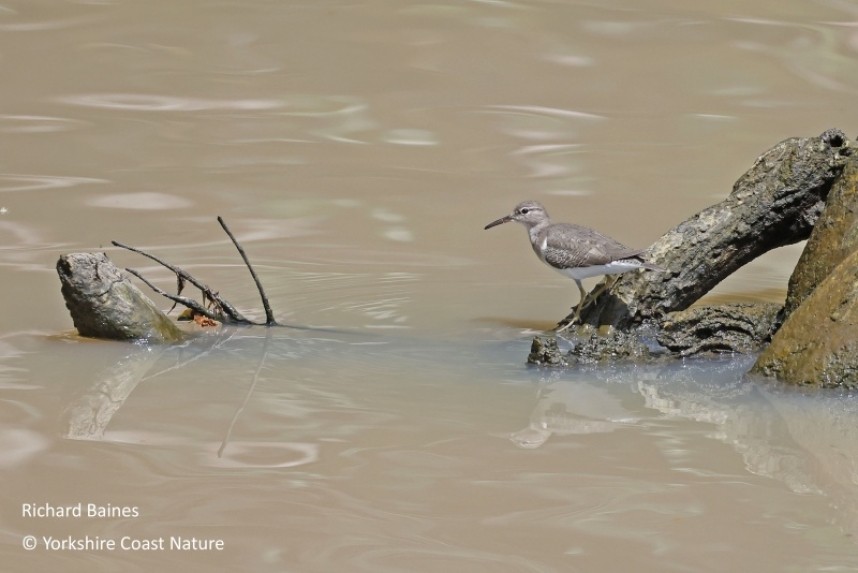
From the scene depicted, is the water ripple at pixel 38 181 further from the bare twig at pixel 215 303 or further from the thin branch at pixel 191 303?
the thin branch at pixel 191 303

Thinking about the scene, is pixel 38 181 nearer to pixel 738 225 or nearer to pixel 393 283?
pixel 393 283

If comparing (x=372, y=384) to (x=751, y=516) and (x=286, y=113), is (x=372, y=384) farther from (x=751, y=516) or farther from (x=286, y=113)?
(x=286, y=113)

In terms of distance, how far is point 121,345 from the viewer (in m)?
7.84

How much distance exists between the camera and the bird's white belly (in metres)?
7.87

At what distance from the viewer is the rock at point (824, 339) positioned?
6.75 metres

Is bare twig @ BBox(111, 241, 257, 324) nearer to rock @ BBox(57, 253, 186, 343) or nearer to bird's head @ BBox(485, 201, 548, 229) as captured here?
rock @ BBox(57, 253, 186, 343)

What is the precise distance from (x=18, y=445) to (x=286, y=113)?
7283 millimetres

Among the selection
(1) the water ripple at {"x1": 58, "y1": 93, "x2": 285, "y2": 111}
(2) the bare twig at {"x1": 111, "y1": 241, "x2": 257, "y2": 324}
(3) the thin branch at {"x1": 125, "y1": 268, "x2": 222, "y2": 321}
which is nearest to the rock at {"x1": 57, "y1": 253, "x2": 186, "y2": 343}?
(3) the thin branch at {"x1": 125, "y1": 268, "x2": 222, "y2": 321}

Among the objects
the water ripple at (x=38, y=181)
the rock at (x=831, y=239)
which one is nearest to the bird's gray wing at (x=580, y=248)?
the rock at (x=831, y=239)

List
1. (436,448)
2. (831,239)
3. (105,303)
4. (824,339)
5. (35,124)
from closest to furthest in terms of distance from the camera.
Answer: (436,448)
(824,339)
(831,239)
(105,303)
(35,124)

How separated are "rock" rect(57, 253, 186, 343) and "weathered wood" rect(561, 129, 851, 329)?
8.53ft

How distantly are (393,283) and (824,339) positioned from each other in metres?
3.42

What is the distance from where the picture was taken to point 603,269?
26.7ft

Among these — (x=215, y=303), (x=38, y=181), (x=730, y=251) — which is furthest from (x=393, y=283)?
(x=38, y=181)
